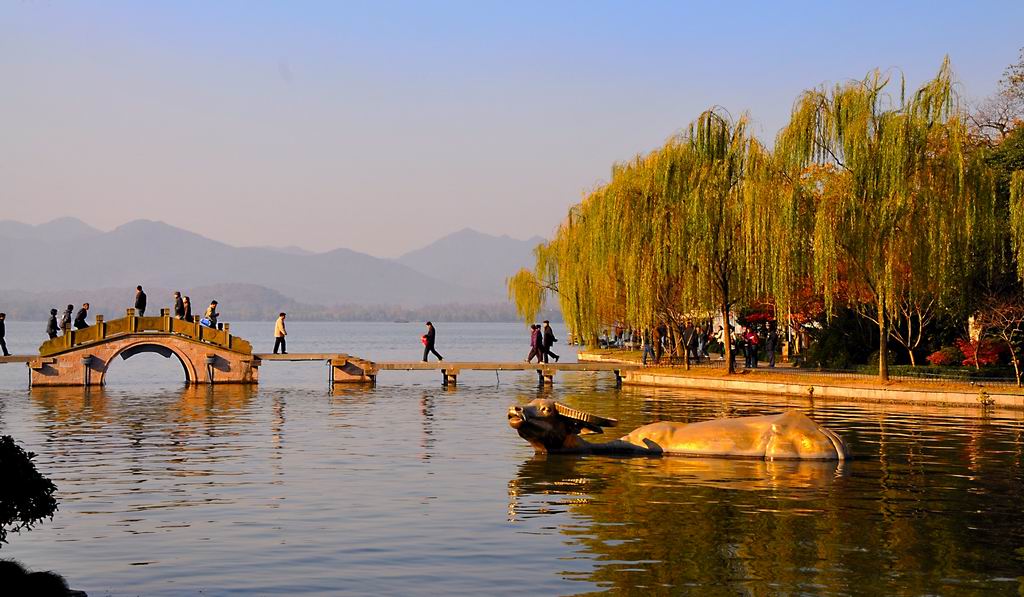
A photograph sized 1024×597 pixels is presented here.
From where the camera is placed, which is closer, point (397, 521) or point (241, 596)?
point (241, 596)

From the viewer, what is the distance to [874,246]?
37375 mm

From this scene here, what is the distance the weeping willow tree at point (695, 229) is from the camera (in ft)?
133

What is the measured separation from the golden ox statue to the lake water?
36 centimetres

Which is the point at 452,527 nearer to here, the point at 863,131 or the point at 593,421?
the point at 593,421

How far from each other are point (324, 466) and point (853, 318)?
34.7 m

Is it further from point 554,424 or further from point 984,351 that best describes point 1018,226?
point 554,424

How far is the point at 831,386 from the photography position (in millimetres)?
39062

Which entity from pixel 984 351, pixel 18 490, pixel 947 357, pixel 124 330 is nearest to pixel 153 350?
pixel 124 330

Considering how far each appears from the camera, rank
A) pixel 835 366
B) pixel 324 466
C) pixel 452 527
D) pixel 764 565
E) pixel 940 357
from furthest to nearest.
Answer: pixel 835 366
pixel 940 357
pixel 324 466
pixel 452 527
pixel 764 565

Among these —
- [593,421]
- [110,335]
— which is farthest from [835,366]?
[593,421]

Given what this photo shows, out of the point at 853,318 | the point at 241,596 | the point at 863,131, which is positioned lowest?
the point at 241,596

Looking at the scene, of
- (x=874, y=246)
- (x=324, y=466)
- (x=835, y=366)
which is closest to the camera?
(x=324, y=466)

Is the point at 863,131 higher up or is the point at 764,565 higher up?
the point at 863,131

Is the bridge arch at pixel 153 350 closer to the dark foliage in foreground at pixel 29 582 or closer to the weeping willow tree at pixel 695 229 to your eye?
the weeping willow tree at pixel 695 229
